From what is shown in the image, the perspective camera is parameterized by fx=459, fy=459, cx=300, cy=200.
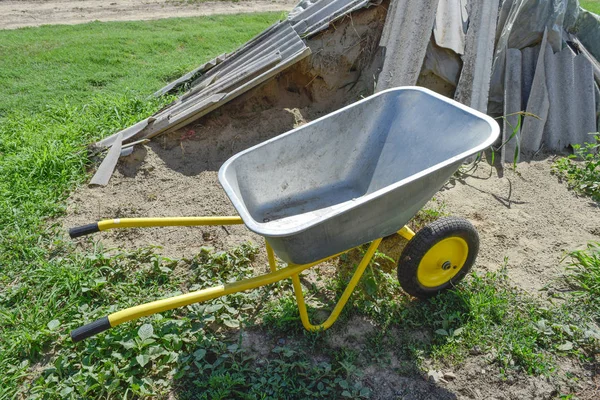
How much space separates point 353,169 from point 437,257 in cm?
84

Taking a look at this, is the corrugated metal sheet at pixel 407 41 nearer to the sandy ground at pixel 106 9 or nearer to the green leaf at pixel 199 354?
the green leaf at pixel 199 354

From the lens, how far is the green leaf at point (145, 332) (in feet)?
8.77

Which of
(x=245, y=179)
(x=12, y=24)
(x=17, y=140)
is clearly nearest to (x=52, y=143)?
(x=17, y=140)

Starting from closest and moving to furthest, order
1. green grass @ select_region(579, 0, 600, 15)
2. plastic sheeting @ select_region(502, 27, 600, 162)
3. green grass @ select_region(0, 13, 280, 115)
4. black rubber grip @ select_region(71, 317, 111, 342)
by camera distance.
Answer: black rubber grip @ select_region(71, 317, 111, 342), plastic sheeting @ select_region(502, 27, 600, 162), green grass @ select_region(0, 13, 280, 115), green grass @ select_region(579, 0, 600, 15)

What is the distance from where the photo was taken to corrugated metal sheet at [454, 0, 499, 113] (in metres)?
4.55

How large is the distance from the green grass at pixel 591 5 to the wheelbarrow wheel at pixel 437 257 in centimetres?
1032

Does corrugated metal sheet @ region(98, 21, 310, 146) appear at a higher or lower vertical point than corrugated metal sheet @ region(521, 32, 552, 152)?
higher

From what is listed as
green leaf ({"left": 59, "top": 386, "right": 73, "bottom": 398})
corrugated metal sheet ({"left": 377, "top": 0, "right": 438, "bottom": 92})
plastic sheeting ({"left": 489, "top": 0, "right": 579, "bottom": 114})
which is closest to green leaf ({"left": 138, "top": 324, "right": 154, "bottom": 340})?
green leaf ({"left": 59, "top": 386, "right": 73, "bottom": 398})

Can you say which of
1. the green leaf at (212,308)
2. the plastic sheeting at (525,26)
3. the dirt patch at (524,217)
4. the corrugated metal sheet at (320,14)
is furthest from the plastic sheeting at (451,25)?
the green leaf at (212,308)

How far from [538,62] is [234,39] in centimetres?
530

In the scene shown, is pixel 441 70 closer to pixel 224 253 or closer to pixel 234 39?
pixel 224 253

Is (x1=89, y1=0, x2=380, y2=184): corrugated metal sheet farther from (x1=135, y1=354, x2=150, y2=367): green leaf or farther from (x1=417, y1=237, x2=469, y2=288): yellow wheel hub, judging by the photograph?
(x1=417, y1=237, x2=469, y2=288): yellow wheel hub

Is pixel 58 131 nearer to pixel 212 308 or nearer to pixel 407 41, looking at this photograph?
pixel 212 308

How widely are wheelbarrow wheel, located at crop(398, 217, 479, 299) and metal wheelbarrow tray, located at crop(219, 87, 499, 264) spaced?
0.20m
